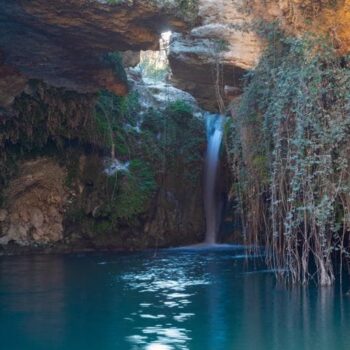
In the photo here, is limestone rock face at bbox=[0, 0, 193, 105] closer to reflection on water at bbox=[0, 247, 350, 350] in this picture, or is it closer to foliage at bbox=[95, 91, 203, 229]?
reflection on water at bbox=[0, 247, 350, 350]

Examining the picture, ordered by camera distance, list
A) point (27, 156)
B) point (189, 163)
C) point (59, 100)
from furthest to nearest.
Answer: point (189, 163), point (27, 156), point (59, 100)

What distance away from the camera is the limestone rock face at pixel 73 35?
9.86 metres

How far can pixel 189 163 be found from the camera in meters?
18.1

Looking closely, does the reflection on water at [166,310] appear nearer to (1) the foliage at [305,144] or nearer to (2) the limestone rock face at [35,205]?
(1) the foliage at [305,144]

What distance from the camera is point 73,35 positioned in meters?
10.9

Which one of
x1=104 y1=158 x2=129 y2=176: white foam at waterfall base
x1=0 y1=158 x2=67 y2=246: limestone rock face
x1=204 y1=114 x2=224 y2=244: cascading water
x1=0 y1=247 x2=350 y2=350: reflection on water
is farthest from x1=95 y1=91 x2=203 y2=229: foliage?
x1=0 y1=247 x2=350 y2=350: reflection on water

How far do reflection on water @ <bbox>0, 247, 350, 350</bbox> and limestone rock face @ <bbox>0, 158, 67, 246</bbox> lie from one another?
4.18 m

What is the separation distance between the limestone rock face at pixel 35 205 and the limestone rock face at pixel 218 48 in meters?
4.56

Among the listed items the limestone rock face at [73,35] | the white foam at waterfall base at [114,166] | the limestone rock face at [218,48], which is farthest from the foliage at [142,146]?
the limestone rock face at [73,35]

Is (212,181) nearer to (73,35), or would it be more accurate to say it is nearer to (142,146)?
(142,146)

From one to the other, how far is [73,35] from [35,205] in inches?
267

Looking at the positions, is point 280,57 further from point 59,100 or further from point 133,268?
point 59,100

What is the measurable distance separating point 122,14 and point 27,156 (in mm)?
7335

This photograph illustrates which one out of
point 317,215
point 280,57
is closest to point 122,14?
point 280,57
